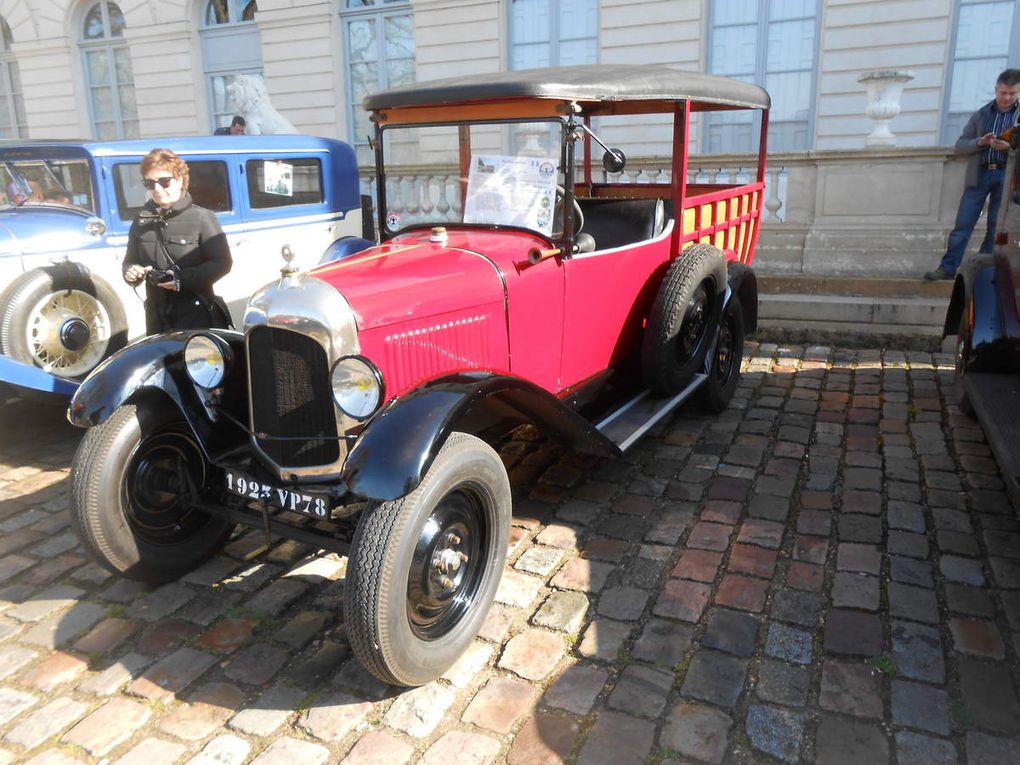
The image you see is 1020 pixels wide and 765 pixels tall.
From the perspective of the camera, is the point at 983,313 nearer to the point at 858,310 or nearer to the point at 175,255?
the point at 858,310

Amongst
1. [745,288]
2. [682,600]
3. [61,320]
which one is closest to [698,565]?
[682,600]

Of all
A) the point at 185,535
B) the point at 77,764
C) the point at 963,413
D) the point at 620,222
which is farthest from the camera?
the point at 963,413

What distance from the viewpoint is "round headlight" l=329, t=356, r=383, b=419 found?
254cm

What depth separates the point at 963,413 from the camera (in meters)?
4.89

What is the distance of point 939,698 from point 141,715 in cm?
255

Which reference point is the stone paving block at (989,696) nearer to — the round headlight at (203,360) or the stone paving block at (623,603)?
the stone paving block at (623,603)

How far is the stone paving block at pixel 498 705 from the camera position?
239 cm

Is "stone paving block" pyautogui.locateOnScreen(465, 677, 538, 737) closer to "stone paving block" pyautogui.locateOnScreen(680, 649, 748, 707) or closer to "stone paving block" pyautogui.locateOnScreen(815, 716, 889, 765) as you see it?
"stone paving block" pyautogui.locateOnScreen(680, 649, 748, 707)

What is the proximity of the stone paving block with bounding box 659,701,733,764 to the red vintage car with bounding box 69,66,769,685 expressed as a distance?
74 centimetres

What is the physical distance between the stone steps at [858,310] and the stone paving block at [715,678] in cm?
472

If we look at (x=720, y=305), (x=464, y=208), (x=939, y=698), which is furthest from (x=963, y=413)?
(x=464, y=208)

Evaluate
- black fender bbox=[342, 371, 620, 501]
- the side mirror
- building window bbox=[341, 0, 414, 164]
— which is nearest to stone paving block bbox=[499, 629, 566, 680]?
black fender bbox=[342, 371, 620, 501]

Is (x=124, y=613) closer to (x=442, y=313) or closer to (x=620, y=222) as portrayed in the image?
(x=442, y=313)

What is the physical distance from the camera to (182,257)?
4246 millimetres
